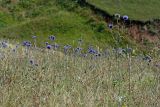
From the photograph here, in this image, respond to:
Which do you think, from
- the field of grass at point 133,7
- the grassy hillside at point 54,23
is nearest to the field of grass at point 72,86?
the grassy hillside at point 54,23

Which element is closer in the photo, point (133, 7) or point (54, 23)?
point (54, 23)

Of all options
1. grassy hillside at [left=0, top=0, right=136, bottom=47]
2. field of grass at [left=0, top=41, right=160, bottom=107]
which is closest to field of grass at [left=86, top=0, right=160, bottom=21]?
grassy hillside at [left=0, top=0, right=136, bottom=47]

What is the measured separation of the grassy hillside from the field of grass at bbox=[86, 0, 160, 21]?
3.75ft

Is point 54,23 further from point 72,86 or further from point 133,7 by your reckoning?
point 72,86

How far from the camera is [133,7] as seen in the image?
35375mm

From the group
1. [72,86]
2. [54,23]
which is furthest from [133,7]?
[72,86]

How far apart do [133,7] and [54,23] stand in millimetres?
6381

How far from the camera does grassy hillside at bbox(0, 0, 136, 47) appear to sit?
3136 centimetres

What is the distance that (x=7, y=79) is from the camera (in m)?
5.73

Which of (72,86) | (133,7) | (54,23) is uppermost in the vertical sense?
(72,86)

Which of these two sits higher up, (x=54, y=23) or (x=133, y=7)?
(x=133, y=7)

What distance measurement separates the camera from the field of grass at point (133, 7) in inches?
1329

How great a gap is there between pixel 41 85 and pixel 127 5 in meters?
30.8

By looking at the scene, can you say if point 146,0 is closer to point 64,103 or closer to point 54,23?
point 54,23
